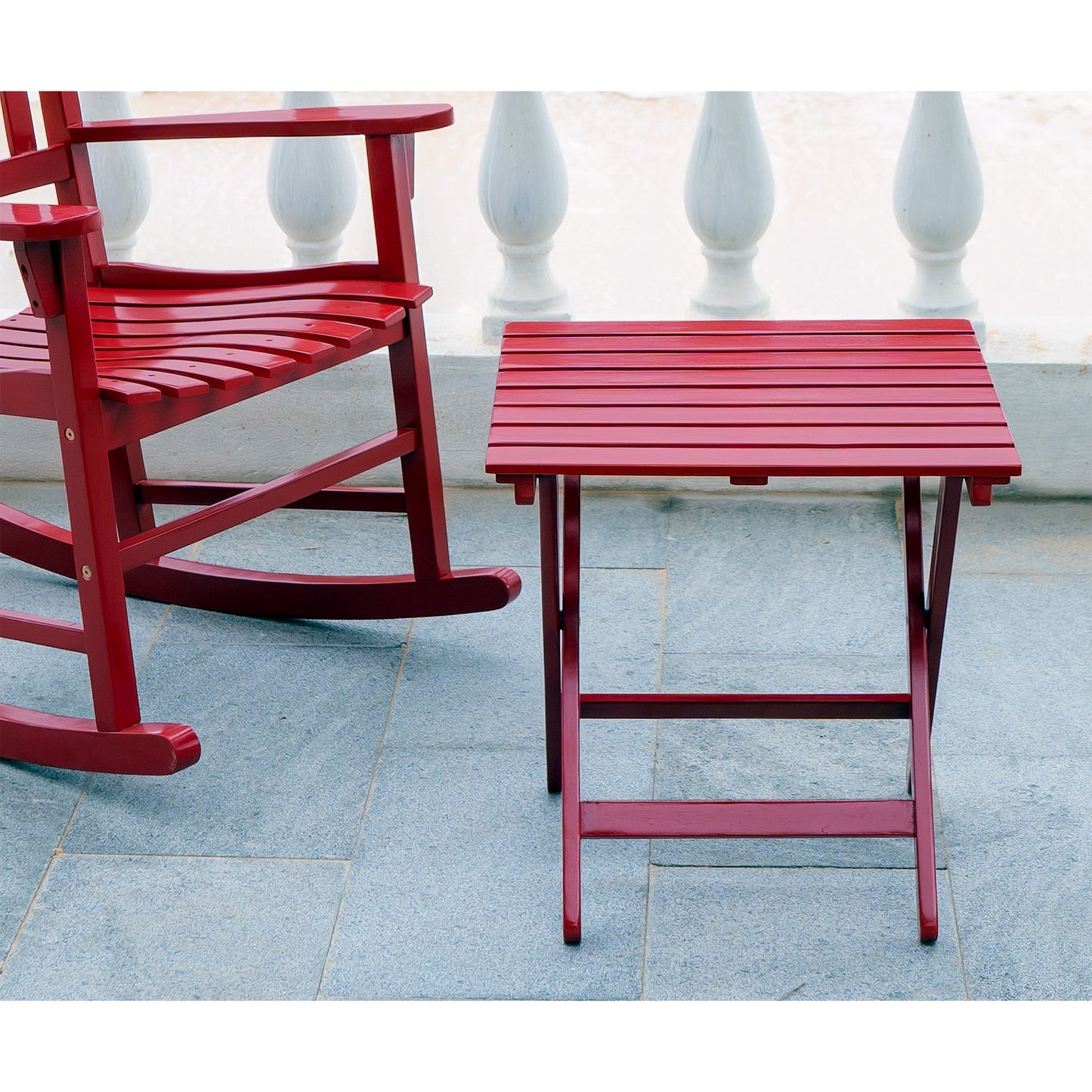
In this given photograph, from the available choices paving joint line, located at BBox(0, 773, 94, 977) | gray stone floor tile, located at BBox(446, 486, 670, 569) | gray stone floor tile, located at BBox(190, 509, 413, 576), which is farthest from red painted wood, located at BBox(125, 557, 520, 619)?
paving joint line, located at BBox(0, 773, 94, 977)

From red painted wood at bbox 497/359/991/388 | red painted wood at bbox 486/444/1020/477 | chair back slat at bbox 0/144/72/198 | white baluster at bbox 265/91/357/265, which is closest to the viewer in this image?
red painted wood at bbox 486/444/1020/477

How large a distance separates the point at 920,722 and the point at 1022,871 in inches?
10.1

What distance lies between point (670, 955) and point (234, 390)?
870mm

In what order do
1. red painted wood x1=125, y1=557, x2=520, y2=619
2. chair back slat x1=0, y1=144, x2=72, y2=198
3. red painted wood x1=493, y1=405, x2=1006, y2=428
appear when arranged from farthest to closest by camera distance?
red painted wood x1=125, y1=557, x2=520, y2=619 < chair back slat x1=0, y1=144, x2=72, y2=198 < red painted wood x1=493, y1=405, x2=1006, y2=428

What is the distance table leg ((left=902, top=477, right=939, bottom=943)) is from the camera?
1.56 m

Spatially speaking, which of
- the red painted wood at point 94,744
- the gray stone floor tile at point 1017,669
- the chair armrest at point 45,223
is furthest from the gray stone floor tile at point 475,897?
the chair armrest at point 45,223

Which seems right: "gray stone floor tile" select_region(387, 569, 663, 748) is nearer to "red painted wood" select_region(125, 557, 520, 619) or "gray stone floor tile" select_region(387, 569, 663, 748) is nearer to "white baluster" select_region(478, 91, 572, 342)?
"red painted wood" select_region(125, 557, 520, 619)

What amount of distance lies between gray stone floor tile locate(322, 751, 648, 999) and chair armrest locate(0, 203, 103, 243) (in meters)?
0.82

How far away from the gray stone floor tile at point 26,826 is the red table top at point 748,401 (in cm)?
83

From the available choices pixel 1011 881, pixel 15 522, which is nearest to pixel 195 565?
pixel 15 522

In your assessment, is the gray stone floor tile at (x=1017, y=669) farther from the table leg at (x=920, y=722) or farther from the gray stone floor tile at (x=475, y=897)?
the gray stone floor tile at (x=475, y=897)

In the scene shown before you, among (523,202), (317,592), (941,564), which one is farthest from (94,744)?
(523,202)

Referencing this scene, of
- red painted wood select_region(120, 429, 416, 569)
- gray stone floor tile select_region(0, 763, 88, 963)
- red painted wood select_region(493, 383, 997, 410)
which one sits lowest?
gray stone floor tile select_region(0, 763, 88, 963)

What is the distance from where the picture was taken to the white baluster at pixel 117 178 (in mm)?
2414
